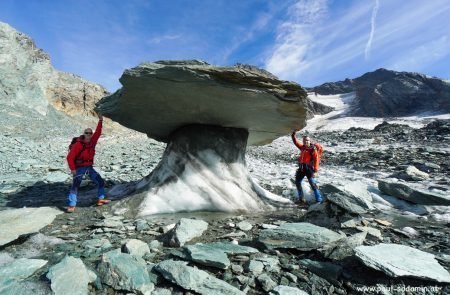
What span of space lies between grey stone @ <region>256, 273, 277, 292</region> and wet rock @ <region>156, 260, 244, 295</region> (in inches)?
12.3

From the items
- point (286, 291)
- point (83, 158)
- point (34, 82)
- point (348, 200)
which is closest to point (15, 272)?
point (286, 291)

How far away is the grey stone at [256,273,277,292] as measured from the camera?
350 cm

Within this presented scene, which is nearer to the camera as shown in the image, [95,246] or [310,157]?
[95,246]

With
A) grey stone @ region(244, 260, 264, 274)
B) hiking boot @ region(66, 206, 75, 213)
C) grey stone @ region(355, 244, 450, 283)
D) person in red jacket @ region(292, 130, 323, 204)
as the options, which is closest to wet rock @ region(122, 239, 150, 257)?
grey stone @ region(244, 260, 264, 274)

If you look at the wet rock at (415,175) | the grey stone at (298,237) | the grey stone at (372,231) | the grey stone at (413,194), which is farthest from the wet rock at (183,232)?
the wet rock at (415,175)

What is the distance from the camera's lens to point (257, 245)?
14.8 feet

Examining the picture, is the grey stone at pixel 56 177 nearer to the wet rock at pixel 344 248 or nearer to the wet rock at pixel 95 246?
the wet rock at pixel 95 246

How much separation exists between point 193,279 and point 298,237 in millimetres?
1616

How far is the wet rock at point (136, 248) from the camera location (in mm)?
4266

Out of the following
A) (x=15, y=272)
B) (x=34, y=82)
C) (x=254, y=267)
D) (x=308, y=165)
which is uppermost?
(x=34, y=82)

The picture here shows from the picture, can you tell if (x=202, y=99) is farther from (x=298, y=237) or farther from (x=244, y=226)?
(x=298, y=237)

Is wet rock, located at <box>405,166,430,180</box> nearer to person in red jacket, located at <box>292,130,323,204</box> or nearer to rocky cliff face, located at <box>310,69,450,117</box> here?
person in red jacket, located at <box>292,130,323,204</box>

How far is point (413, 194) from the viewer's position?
24.7 ft

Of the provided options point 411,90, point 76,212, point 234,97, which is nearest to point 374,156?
point 234,97
